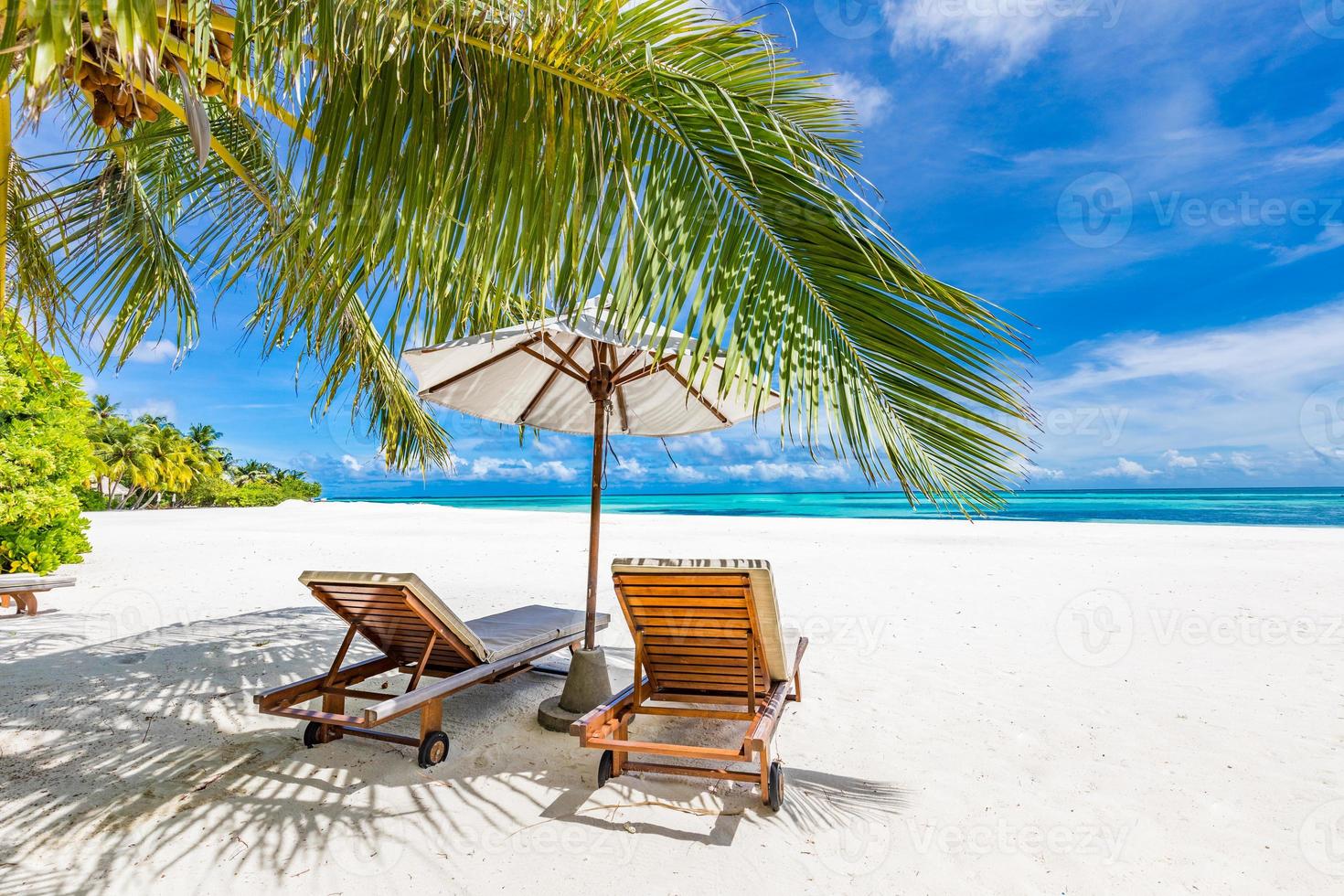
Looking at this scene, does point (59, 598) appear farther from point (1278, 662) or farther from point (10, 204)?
point (1278, 662)

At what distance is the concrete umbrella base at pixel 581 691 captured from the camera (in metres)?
3.77

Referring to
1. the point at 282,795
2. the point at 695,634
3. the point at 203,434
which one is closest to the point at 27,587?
the point at 282,795

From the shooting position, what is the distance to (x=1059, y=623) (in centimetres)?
609

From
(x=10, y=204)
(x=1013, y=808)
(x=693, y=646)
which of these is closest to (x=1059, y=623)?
(x=1013, y=808)

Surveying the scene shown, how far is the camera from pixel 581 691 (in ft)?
12.5

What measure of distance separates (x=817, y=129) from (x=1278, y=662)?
512cm

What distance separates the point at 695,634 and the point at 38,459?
816cm

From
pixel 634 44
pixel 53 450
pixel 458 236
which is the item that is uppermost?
pixel 634 44

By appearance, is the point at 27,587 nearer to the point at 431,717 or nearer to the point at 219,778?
the point at 219,778

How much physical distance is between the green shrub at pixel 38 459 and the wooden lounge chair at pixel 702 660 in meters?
7.21

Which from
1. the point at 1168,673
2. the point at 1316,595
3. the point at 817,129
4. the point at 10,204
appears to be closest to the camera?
the point at 817,129

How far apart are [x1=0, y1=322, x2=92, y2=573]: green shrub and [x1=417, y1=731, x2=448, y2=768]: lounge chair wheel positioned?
21.4 ft

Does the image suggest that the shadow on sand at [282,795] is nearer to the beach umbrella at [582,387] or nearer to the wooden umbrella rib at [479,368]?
the beach umbrella at [582,387]

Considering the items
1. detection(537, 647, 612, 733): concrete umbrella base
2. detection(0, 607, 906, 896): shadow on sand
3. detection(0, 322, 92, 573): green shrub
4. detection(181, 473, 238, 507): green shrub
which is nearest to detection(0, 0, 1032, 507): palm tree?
detection(0, 607, 906, 896): shadow on sand
